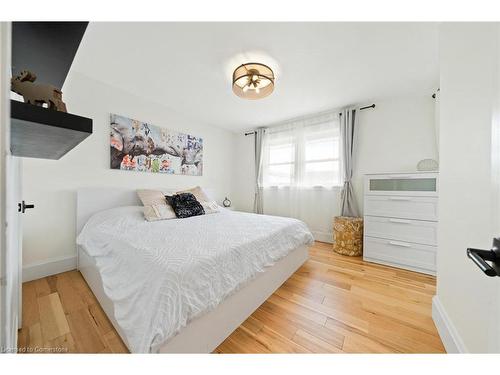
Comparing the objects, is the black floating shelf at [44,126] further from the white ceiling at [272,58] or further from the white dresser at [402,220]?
the white dresser at [402,220]

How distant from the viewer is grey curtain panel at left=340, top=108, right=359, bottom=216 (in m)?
2.80

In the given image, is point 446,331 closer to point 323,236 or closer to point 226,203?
point 323,236

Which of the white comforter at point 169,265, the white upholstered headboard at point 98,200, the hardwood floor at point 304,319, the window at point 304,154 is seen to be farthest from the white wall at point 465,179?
the white upholstered headboard at point 98,200

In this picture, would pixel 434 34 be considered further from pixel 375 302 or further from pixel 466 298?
pixel 375 302

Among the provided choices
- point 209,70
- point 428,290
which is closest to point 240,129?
point 209,70

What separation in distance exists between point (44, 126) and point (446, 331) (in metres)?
2.13

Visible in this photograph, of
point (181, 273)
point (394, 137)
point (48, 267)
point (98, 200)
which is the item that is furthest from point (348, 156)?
point (48, 267)

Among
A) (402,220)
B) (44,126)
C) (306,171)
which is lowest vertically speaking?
(402,220)

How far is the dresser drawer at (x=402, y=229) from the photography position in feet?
6.58

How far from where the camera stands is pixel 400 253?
216 centimetres

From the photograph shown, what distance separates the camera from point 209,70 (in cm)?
191

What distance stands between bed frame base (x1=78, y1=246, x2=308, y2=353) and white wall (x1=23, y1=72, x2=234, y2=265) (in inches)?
16.5

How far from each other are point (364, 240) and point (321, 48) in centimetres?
229

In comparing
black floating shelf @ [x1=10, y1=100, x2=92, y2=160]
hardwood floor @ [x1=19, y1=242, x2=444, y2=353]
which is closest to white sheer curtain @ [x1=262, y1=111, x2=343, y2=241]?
hardwood floor @ [x1=19, y1=242, x2=444, y2=353]
